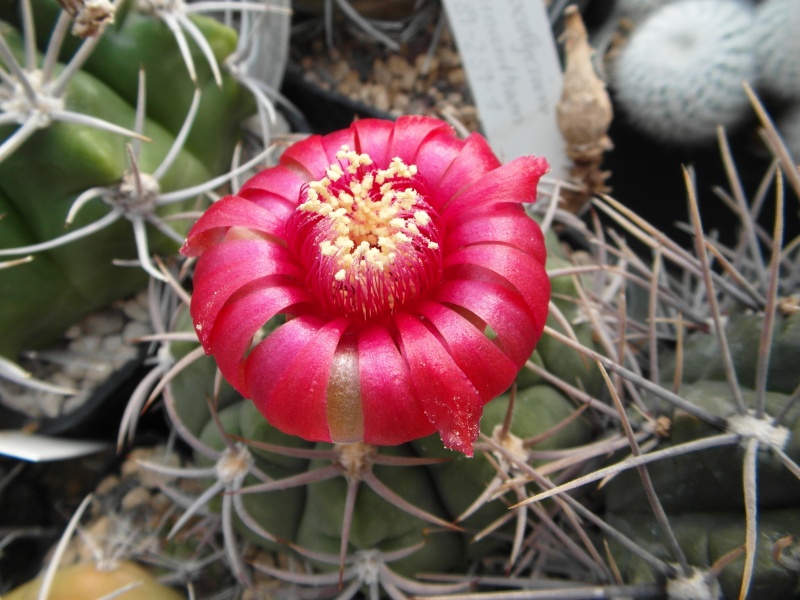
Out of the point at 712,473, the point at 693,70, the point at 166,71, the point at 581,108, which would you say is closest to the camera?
the point at 712,473

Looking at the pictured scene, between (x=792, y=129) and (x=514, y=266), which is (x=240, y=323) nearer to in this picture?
(x=514, y=266)

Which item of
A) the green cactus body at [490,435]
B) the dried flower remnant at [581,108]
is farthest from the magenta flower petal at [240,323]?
the dried flower remnant at [581,108]

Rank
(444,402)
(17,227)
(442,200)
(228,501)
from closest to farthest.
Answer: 1. (444,402)
2. (442,200)
3. (228,501)
4. (17,227)

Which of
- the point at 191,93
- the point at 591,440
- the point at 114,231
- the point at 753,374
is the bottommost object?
the point at 591,440

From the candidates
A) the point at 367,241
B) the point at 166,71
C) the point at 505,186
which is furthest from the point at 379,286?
the point at 166,71

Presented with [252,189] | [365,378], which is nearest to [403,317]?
[365,378]

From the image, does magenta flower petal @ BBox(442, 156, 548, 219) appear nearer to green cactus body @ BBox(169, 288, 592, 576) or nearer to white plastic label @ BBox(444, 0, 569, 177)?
green cactus body @ BBox(169, 288, 592, 576)

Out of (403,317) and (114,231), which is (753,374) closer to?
(403,317)

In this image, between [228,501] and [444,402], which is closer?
[444,402]
